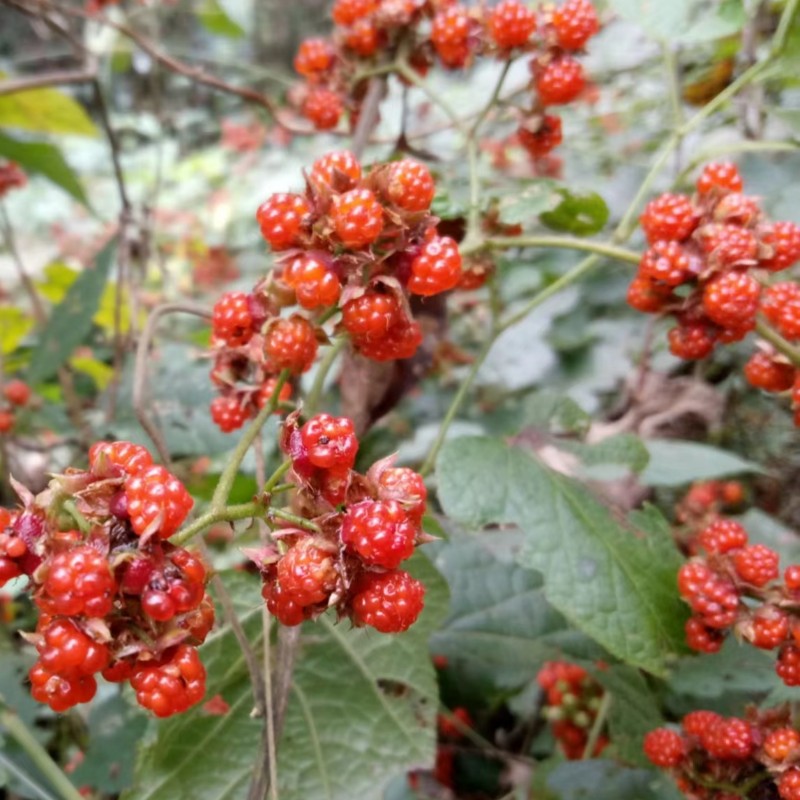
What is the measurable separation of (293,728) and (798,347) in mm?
873

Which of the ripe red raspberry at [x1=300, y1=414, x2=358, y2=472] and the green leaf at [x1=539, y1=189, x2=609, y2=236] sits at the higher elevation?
the green leaf at [x1=539, y1=189, x2=609, y2=236]

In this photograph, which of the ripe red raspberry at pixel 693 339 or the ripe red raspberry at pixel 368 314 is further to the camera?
the ripe red raspberry at pixel 693 339

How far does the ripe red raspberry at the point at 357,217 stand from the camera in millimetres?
908

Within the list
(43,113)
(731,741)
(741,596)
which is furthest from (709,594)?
(43,113)

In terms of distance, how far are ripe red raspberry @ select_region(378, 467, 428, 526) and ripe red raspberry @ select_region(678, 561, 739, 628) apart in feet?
1.52

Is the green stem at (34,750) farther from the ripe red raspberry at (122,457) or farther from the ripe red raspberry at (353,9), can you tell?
the ripe red raspberry at (353,9)

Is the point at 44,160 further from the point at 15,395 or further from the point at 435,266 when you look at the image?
the point at 435,266

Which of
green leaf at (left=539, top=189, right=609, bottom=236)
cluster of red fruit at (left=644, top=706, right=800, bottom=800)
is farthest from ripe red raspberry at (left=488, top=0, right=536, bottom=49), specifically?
cluster of red fruit at (left=644, top=706, right=800, bottom=800)

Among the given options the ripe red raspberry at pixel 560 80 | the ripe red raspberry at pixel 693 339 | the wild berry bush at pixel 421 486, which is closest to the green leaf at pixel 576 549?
the wild berry bush at pixel 421 486

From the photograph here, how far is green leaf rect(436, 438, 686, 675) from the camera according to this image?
1103mm

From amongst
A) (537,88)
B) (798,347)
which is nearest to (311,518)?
(798,347)

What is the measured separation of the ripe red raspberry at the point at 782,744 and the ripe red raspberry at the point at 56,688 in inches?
31.0

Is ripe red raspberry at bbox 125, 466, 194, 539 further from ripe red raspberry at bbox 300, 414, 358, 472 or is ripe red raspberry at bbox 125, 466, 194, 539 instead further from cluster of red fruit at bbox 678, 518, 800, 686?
cluster of red fruit at bbox 678, 518, 800, 686

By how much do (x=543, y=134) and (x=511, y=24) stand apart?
192mm
